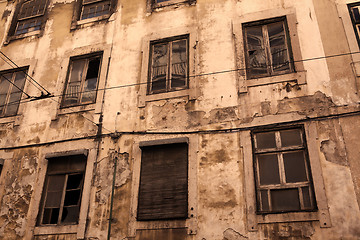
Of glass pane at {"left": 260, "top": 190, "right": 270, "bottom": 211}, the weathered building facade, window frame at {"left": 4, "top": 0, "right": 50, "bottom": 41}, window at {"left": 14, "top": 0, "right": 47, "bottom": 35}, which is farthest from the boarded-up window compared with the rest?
window at {"left": 14, "top": 0, "right": 47, "bottom": 35}

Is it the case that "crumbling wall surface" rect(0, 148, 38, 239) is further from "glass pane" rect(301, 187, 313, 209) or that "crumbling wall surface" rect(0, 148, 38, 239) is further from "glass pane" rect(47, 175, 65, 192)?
"glass pane" rect(301, 187, 313, 209)

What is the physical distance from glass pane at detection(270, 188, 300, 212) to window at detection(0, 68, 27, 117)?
781 centimetres

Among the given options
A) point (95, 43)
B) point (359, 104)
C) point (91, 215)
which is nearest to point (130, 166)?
point (91, 215)

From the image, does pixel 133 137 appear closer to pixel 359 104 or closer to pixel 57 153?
pixel 57 153

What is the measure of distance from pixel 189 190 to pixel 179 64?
3.49m

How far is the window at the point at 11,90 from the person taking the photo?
35.3 ft

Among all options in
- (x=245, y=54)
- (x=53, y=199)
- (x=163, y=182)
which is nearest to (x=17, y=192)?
(x=53, y=199)

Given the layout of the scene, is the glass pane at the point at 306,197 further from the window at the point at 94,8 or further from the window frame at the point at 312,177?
the window at the point at 94,8

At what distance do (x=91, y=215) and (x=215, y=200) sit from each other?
9.81 ft

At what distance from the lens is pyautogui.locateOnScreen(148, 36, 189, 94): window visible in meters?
9.32

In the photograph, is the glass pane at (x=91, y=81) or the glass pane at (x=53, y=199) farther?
the glass pane at (x=91, y=81)

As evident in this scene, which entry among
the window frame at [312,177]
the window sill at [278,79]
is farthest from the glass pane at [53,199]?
the window sill at [278,79]

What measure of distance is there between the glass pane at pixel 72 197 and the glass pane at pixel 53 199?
0.19 m

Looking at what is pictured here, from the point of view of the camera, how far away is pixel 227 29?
939 centimetres
